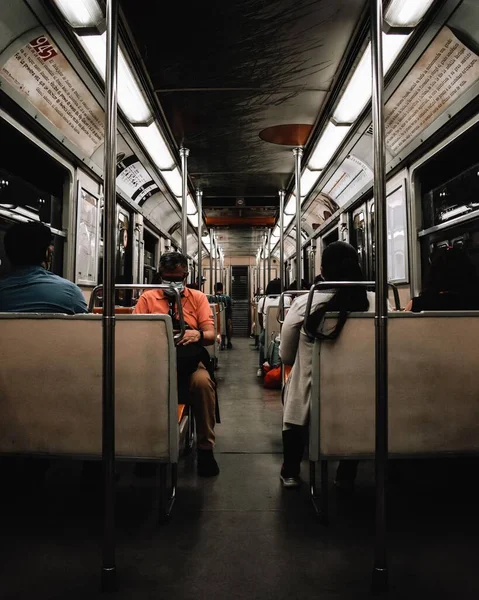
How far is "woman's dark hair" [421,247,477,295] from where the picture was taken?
277cm

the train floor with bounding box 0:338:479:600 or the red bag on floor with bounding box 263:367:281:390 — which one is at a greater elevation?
the red bag on floor with bounding box 263:367:281:390

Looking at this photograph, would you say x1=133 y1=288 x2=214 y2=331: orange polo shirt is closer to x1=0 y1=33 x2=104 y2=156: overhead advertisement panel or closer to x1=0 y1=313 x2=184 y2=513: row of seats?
x1=0 y1=313 x2=184 y2=513: row of seats

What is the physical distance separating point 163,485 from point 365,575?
99 centimetres

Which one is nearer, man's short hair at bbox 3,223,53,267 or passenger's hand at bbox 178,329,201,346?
man's short hair at bbox 3,223,53,267

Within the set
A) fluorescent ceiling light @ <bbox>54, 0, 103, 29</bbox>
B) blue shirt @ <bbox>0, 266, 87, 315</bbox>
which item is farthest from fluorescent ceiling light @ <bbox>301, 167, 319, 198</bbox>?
blue shirt @ <bbox>0, 266, 87, 315</bbox>

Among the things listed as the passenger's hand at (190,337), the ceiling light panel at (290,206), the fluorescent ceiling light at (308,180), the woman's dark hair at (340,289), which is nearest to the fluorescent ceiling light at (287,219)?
the ceiling light panel at (290,206)

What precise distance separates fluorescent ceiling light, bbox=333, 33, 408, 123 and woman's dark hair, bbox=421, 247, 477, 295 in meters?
1.35

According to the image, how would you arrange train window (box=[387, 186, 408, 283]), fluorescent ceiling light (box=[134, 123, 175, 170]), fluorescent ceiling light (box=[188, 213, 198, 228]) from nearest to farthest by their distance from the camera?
train window (box=[387, 186, 408, 283]), fluorescent ceiling light (box=[134, 123, 175, 170]), fluorescent ceiling light (box=[188, 213, 198, 228])

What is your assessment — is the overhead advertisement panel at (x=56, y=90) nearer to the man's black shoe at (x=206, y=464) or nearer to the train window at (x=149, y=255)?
the man's black shoe at (x=206, y=464)

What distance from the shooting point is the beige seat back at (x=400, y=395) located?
7.08 feet

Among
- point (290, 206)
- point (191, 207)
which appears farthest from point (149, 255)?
point (290, 206)

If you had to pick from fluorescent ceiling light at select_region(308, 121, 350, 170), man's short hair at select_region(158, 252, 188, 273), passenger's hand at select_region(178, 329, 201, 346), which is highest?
fluorescent ceiling light at select_region(308, 121, 350, 170)

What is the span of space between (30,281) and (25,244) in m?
0.20

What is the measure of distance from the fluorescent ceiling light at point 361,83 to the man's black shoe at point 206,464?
8.98ft
